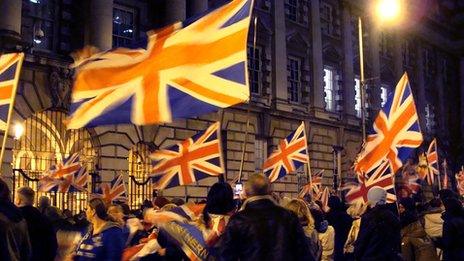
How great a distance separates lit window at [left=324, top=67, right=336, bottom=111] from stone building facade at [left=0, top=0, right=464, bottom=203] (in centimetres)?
6

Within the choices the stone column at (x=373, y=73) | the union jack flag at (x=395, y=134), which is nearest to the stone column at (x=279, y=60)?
the stone column at (x=373, y=73)

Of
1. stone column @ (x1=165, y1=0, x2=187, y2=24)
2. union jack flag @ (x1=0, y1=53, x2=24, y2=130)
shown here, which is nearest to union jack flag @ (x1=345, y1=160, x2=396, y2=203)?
union jack flag @ (x1=0, y1=53, x2=24, y2=130)

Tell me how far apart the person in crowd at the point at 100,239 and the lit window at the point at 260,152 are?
843 inches

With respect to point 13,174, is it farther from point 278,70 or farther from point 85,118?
point 278,70

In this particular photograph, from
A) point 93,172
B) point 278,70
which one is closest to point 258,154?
point 278,70

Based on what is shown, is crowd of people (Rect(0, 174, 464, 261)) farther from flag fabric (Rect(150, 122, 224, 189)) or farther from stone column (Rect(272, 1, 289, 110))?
stone column (Rect(272, 1, 289, 110))

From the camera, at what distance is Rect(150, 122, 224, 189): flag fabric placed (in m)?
11.3

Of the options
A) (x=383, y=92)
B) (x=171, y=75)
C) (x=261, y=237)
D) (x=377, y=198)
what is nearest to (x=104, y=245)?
(x=261, y=237)

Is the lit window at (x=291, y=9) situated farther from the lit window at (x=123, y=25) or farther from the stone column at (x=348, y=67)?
the lit window at (x=123, y=25)

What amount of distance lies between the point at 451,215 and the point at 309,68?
23114 millimetres

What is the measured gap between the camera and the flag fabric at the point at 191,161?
444 inches

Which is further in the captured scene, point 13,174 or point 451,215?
point 13,174

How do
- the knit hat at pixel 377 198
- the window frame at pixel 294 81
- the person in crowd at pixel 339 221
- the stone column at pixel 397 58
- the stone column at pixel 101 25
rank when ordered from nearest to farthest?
the knit hat at pixel 377 198
the person in crowd at pixel 339 221
the stone column at pixel 101 25
the window frame at pixel 294 81
the stone column at pixel 397 58

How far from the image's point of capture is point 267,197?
5234mm
